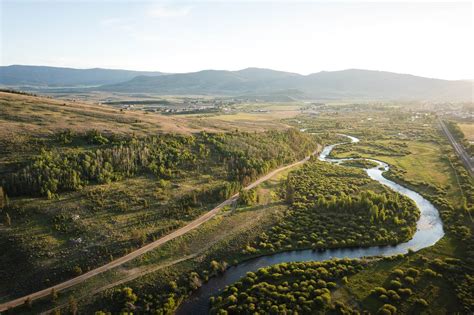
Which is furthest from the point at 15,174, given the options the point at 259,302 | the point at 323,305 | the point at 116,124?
the point at 323,305

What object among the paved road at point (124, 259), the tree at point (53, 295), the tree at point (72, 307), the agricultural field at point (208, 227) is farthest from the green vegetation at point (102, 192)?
the tree at point (72, 307)

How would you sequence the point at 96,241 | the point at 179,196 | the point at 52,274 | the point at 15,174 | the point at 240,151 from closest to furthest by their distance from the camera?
the point at 52,274 → the point at 96,241 → the point at 15,174 → the point at 179,196 → the point at 240,151

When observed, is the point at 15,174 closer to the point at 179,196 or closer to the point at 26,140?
the point at 26,140

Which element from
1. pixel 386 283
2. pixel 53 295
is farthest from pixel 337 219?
pixel 53 295

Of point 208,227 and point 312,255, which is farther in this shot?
point 208,227

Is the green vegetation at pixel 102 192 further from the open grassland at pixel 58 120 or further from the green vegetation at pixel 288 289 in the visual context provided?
the green vegetation at pixel 288 289

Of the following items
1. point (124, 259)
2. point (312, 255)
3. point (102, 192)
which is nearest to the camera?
point (124, 259)

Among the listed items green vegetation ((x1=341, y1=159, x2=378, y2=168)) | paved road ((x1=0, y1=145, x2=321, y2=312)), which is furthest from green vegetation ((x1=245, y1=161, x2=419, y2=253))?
green vegetation ((x1=341, y1=159, x2=378, y2=168))

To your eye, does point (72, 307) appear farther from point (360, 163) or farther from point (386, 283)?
point (360, 163)

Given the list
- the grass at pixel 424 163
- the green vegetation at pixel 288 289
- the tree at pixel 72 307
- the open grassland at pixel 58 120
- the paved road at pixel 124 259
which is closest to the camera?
the tree at pixel 72 307

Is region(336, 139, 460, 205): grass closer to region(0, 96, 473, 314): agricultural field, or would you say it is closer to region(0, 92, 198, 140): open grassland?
region(0, 96, 473, 314): agricultural field

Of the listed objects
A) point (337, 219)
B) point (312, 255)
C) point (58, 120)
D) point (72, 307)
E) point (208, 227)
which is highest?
point (58, 120)
